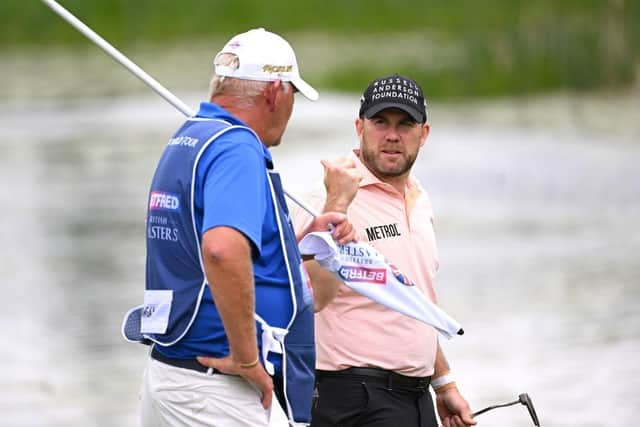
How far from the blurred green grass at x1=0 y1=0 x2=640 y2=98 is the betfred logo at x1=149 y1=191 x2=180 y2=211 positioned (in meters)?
21.3

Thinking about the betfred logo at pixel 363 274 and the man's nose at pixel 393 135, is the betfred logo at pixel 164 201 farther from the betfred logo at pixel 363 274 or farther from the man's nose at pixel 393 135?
the man's nose at pixel 393 135

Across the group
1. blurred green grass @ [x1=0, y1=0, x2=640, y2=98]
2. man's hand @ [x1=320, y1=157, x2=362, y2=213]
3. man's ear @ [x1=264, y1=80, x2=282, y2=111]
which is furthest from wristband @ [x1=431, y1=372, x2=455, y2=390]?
blurred green grass @ [x1=0, y1=0, x2=640, y2=98]

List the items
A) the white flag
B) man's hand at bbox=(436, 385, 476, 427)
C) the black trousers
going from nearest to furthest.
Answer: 1. the white flag
2. the black trousers
3. man's hand at bbox=(436, 385, 476, 427)

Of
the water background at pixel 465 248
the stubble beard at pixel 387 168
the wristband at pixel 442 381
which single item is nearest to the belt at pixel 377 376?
the wristband at pixel 442 381

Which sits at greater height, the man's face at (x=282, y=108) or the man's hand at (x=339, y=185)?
the man's face at (x=282, y=108)

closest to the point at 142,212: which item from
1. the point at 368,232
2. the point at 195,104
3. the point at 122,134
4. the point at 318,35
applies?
the point at 122,134

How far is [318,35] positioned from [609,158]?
1981 centimetres

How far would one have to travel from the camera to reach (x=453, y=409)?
5.51 meters

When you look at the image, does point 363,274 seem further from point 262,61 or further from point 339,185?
point 262,61

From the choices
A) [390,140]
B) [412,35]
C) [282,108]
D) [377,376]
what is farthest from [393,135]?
[412,35]

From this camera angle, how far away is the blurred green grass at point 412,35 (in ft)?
86.3

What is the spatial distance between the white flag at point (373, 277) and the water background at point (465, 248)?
3.43 meters

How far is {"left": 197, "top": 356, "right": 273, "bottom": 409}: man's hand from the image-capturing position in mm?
4320

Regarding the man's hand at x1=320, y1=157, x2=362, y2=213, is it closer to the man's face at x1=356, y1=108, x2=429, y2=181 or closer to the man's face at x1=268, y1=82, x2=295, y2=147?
the man's face at x1=268, y1=82, x2=295, y2=147
